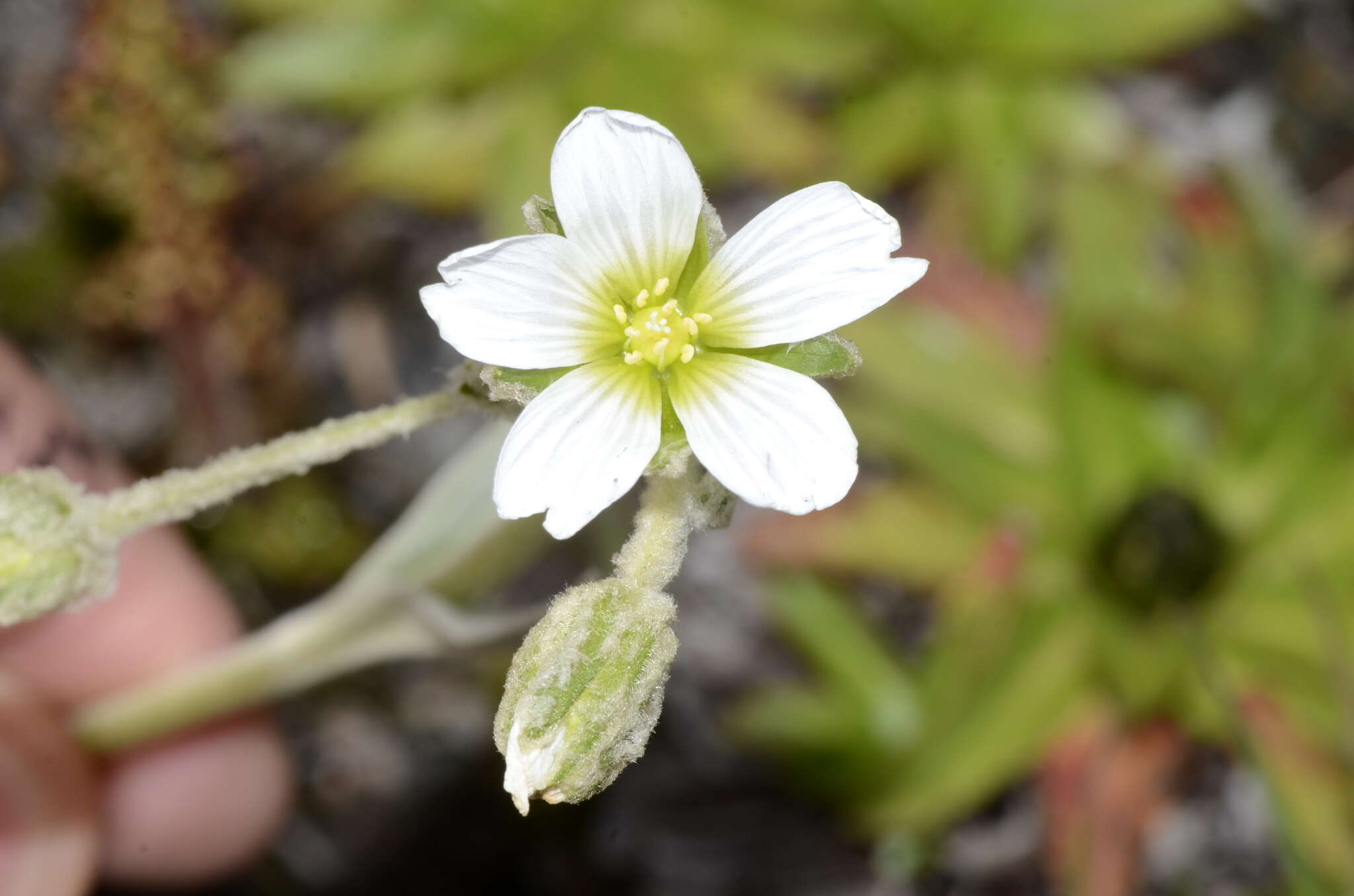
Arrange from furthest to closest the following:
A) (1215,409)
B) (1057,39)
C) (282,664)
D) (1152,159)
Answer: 1. (1152,159)
2. (1057,39)
3. (1215,409)
4. (282,664)

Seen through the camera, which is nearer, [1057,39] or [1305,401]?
[1305,401]

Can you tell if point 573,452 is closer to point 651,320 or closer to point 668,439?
point 668,439

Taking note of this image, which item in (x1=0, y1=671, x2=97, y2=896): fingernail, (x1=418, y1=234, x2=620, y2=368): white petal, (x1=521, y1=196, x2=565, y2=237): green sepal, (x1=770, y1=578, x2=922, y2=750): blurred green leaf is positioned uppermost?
(x1=521, y1=196, x2=565, y2=237): green sepal

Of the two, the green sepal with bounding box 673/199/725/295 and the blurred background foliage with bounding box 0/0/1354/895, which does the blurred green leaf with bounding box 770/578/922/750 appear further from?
the green sepal with bounding box 673/199/725/295

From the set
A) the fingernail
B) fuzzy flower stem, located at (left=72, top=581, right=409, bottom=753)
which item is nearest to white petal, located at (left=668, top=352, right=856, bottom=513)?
fuzzy flower stem, located at (left=72, top=581, right=409, bottom=753)

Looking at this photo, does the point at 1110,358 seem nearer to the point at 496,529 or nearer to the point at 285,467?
the point at 496,529

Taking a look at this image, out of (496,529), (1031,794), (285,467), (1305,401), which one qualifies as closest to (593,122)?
(285,467)

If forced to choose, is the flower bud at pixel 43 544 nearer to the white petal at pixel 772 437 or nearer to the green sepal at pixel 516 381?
the green sepal at pixel 516 381

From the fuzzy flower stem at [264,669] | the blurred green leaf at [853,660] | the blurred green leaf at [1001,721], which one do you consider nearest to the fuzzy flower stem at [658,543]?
the fuzzy flower stem at [264,669]
